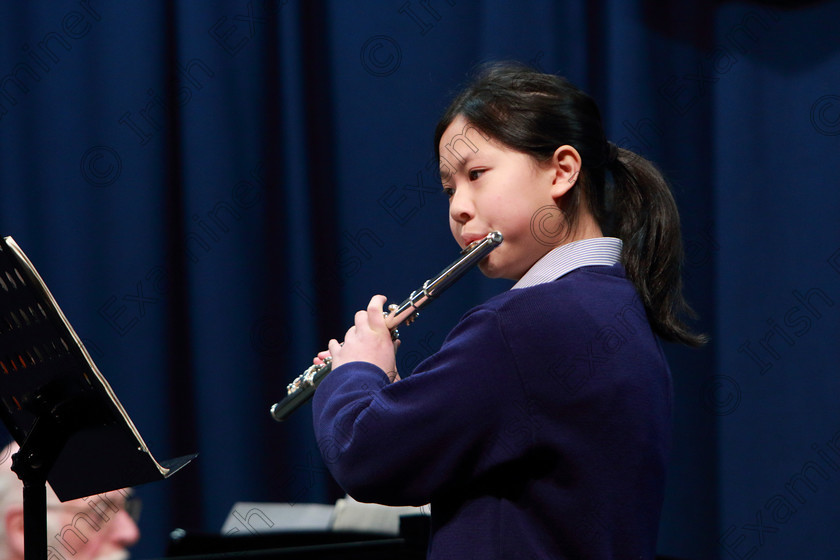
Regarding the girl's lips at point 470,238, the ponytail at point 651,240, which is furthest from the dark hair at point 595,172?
the girl's lips at point 470,238

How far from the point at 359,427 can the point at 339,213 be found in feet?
3.23

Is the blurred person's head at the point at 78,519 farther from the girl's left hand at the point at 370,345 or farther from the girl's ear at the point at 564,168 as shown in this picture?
the girl's ear at the point at 564,168

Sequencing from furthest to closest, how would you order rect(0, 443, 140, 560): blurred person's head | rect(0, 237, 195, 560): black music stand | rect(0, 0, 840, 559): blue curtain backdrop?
rect(0, 0, 840, 559): blue curtain backdrop < rect(0, 443, 140, 560): blurred person's head < rect(0, 237, 195, 560): black music stand

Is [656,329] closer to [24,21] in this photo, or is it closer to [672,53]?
[672,53]

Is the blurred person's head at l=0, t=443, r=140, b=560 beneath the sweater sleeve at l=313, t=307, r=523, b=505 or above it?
beneath

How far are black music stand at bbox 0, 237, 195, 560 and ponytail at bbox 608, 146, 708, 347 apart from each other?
0.58 meters

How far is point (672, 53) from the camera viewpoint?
182cm

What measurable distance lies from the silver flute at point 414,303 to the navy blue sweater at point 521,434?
0.14 m

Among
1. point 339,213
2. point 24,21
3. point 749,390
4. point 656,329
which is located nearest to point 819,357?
point 749,390

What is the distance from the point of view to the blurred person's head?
1378 mm

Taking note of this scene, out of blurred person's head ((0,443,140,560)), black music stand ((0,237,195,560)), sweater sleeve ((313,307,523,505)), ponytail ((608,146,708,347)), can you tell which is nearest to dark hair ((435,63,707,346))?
ponytail ((608,146,708,347))

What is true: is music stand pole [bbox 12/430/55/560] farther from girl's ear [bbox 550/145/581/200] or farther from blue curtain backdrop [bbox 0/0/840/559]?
blue curtain backdrop [bbox 0/0/840/559]

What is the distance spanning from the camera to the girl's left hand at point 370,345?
0.96 meters

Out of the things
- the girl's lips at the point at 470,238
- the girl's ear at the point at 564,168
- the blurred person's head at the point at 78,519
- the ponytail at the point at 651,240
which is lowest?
the blurred person's head at the point at 78,519
